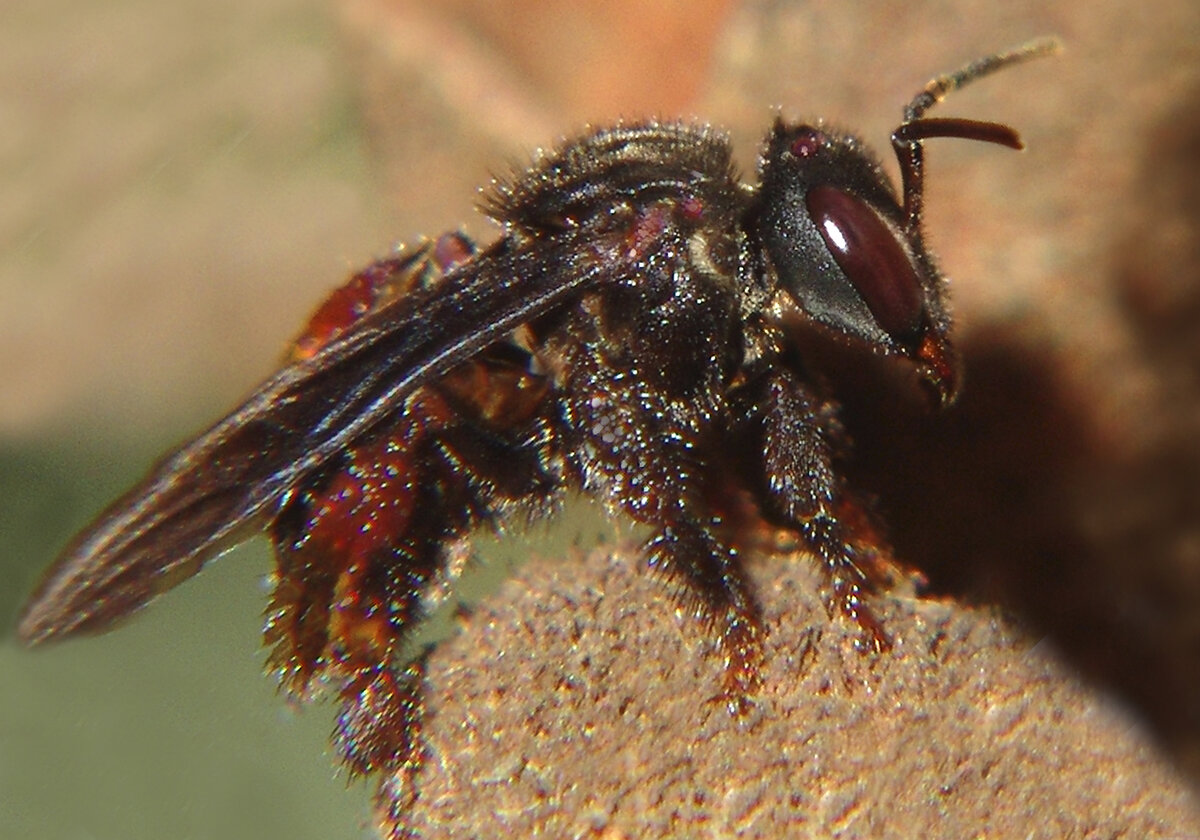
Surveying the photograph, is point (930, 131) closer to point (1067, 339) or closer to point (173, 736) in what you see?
point (1067, 339)

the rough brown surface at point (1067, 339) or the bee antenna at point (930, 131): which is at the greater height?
the bee antenna at point (930, 131)

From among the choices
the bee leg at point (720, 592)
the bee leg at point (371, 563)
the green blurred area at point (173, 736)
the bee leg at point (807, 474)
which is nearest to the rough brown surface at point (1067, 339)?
the bee leg at point (807, 474)

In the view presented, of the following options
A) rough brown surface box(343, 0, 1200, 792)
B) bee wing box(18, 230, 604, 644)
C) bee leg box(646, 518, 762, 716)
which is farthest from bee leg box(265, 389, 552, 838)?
rough brown surface box(343, 0, 1200, 792)

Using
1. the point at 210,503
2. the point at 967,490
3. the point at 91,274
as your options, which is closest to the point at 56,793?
the point at 210,503

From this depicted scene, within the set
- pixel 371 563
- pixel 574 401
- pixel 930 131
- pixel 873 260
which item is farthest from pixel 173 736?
pixel 930 131

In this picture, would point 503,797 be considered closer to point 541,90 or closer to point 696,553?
point 696,553

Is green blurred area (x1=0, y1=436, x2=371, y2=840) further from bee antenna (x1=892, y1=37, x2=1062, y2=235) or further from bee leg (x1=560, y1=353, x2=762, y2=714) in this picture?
bee antenna (x1=892, y1=37, x2=1062, y2=235)

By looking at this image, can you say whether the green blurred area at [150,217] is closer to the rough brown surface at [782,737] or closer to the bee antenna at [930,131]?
the rough brown surface at [782,737]
